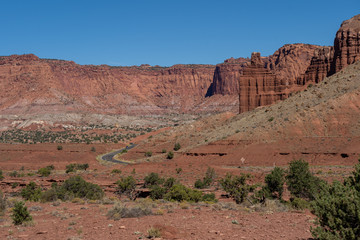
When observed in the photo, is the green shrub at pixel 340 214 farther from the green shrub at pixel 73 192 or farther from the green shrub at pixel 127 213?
the green shrub at pixel 73 192

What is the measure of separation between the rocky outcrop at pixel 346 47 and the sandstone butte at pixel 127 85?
36 cm

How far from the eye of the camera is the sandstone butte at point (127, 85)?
6981cm

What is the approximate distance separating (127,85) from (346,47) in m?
148

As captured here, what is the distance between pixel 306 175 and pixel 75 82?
167m

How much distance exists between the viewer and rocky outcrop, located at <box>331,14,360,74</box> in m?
60.7

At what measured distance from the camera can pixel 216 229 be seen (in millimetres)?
11508

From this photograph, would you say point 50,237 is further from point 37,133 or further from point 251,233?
point 37,133

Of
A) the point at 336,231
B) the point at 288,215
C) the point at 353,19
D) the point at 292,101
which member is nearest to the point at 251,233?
the point at 336,231

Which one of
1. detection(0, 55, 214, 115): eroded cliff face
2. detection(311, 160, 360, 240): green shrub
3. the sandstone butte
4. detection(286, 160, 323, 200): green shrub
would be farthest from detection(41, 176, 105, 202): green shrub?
detection(0, 55, 214, 115): eroded cliff face

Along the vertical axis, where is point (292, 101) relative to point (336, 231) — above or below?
above

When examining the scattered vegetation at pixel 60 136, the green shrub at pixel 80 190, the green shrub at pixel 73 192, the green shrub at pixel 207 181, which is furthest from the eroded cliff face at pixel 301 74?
the green shrub at pixel 80 190

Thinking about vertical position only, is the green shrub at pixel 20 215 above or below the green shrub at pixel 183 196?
above

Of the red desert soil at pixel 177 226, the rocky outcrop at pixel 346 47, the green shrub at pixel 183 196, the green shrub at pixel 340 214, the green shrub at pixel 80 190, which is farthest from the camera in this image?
the rocky outcrop at pixel 346 47

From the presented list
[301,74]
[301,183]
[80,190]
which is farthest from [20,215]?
[301,74]
